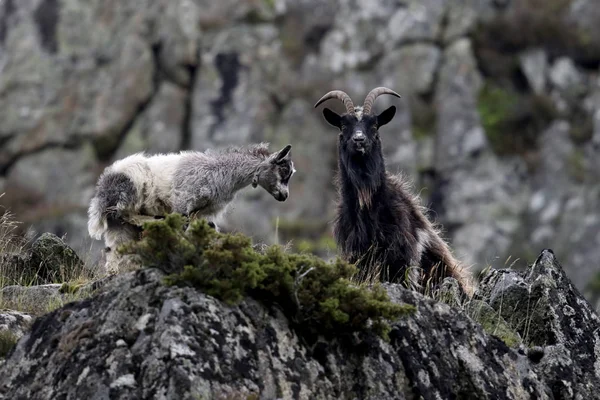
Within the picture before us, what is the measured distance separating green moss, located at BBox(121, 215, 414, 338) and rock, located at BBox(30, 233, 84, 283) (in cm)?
310

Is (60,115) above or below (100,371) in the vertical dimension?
above

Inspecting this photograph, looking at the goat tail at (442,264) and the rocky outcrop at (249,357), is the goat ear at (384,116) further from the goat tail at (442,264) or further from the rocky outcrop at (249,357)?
the rocky outcrop at (249,357)

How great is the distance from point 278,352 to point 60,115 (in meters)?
38.3

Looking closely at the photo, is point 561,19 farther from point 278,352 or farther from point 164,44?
point 278,352

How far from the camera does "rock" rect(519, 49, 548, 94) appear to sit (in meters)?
44.5

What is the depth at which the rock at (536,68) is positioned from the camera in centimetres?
4447

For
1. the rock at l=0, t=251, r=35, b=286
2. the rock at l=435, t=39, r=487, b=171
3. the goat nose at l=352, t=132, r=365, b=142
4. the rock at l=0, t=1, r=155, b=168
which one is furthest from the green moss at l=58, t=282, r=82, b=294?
the rock at l=0, t=1, r=155, b=168

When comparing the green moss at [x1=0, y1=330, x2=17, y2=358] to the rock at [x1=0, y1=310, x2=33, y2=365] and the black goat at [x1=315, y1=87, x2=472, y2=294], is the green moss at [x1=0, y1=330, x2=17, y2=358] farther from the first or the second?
the black goat at [x1=315, y1=87, x2=472, y2=294]

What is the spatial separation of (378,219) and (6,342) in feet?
18.6

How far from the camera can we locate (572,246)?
132ft

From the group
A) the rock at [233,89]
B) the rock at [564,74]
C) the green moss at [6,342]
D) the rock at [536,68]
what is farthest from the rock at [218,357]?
the rock at [564,74]

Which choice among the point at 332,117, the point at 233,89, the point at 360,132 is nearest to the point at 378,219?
the point at 360,132

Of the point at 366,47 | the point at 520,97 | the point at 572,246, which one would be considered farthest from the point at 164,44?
the point at 572,246

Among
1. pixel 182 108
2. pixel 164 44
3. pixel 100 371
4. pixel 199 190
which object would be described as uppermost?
pixel 164 44
